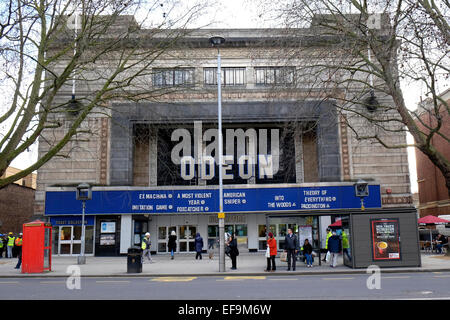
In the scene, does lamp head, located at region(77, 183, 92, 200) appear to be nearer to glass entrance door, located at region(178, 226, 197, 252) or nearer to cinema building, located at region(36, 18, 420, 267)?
cinema building, located at region(36, 18, 420, 267)

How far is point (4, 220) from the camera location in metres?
42.5

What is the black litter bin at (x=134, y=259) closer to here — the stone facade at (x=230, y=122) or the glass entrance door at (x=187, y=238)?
the stone facade at (x=230, y=122)

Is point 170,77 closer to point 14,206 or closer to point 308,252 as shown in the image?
point 308,252

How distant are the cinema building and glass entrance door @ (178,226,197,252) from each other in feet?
0.26

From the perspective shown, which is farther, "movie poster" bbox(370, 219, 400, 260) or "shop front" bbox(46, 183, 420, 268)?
"shop front" bbox(46, 183, 420, 268)

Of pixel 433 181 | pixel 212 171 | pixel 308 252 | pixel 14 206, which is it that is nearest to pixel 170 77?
pixel 308 252

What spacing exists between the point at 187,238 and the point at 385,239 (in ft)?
58.2

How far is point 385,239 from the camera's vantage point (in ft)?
60.8

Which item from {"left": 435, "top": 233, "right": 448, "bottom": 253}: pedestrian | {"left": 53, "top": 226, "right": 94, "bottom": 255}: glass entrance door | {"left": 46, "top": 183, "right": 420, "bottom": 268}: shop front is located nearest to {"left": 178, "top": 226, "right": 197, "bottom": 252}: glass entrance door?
{"left": 46, "top": 183, "right": 420, "bottom": 268}: shop front

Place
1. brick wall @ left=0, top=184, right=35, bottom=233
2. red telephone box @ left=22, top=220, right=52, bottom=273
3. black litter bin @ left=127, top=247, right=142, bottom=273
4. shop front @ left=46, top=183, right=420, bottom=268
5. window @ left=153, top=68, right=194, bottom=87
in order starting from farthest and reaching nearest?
brick wall @ left=0, top=184, right=35, bottom=233, shop front @ left=46, top=183, right=420, bottom=268, red telephone box @ left=22, top=220, right=52, bottom=273, window @ left=153, top=68, right=194, bottom=87, black litter bin @ left=127, top=247, right=142, bottom=273

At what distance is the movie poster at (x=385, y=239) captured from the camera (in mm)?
18406

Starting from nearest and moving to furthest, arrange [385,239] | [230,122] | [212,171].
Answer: [385,239] < [230,122] < [212,171]

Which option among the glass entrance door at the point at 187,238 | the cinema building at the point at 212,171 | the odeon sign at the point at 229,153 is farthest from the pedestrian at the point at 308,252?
the glass entrance door at the point at 187,238

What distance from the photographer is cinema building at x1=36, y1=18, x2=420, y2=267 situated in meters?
30.7
